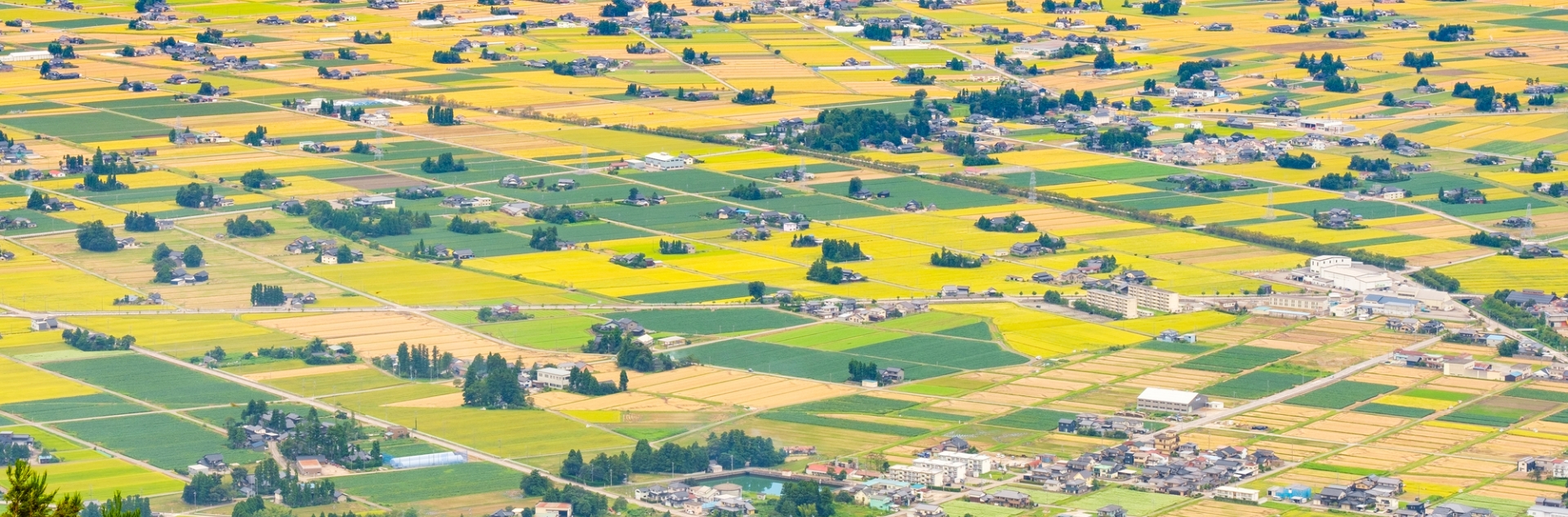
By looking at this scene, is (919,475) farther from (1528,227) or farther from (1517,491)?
(1528,227)

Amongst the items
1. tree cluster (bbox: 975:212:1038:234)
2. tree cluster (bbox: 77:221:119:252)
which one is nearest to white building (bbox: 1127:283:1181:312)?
tree cluster (bbox: 975:212:1038:234)

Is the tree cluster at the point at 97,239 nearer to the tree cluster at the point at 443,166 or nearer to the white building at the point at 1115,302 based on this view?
the tree cluster at the point at 443,166

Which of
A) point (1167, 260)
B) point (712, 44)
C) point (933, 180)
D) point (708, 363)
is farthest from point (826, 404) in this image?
point (712, 44)

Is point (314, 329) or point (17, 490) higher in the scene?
point (17, 490)

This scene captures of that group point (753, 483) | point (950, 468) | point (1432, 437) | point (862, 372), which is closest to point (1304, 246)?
point (862, 372)

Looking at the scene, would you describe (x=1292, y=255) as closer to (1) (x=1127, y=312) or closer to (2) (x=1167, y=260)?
(2) (x=1167, y=260)
